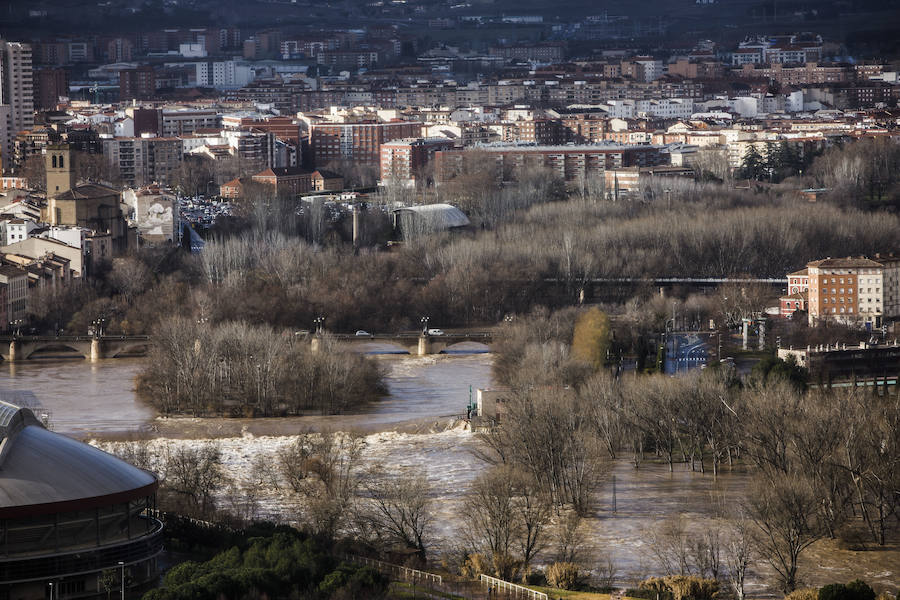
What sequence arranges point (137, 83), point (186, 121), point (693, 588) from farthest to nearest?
1. point (137, 83)
2. point (186, 121)
3. point (693, 588)

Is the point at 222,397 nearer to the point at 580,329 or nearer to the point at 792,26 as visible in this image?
the point at 580,329

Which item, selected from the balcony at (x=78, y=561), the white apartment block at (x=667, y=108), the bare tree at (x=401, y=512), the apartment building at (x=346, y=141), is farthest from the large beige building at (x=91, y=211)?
the white apartment block at (x=667, y=108)

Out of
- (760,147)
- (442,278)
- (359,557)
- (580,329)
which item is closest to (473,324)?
(442,278)

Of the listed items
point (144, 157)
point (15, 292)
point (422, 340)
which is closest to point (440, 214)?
point (15, 292)

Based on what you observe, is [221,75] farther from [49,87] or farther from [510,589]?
[510,589]

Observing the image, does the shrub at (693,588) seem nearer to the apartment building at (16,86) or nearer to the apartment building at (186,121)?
the apartment building at (16,86)

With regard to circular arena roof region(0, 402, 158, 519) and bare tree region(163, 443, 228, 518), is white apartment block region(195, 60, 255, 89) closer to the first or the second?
bare tree region(163, 443, 228, 518)

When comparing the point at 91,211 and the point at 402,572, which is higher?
the point at 91,211

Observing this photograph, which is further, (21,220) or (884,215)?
(884,215)
